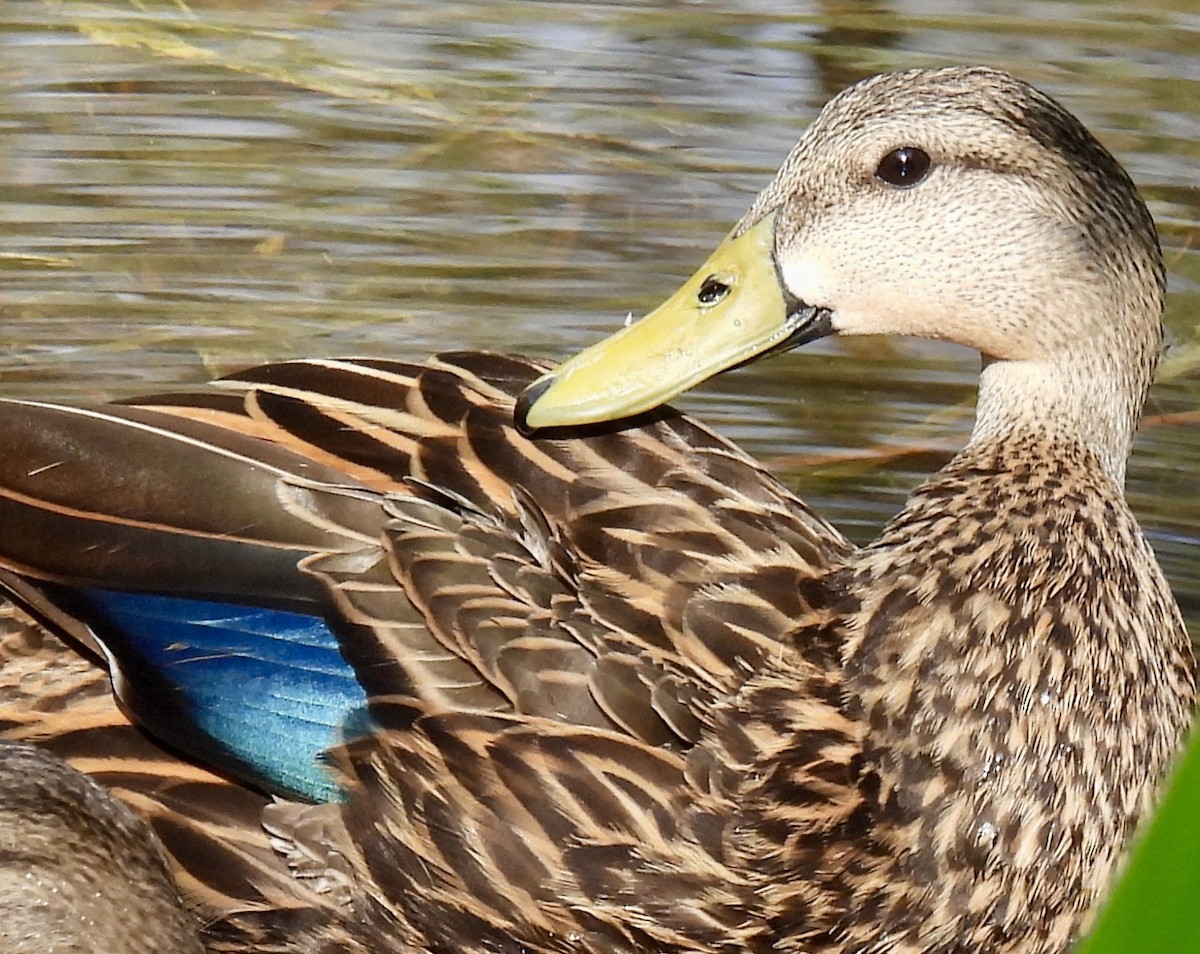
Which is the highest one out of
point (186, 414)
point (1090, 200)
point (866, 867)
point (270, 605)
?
point (1090, 200)

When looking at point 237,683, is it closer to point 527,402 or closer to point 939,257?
point 527,402

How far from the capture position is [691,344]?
10.8 feet

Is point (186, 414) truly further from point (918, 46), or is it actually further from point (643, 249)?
point (918, 46)

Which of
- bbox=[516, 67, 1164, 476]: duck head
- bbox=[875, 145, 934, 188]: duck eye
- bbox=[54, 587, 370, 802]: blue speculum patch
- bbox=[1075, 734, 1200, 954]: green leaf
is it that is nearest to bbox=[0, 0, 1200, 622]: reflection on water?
bbox=[516, 67, 1164, 476]: duck head

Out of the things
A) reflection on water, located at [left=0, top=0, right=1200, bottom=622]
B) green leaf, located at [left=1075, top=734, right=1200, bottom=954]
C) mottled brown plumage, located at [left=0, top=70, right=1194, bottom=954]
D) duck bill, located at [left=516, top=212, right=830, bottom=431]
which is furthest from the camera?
reflection on water, located at [left=0, top=0, right=1200, bottom=622]

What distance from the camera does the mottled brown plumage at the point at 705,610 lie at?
9.66ft

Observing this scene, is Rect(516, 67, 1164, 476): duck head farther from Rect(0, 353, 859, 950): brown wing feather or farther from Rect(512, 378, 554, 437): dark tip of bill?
Rect(0, 353, 859, 950): brown wing feather

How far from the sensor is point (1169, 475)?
481 cm

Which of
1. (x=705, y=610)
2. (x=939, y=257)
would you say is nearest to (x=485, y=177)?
(x=939, y=257)

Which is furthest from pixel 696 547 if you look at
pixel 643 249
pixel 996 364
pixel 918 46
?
pixel 918 46

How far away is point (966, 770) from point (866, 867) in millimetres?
201

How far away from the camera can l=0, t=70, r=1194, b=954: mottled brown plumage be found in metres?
2.94

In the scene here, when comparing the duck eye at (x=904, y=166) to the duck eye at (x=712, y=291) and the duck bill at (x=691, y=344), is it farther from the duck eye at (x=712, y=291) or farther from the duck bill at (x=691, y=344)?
the duck eye at (x=712, y=291)

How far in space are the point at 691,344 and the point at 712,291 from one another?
10cm
